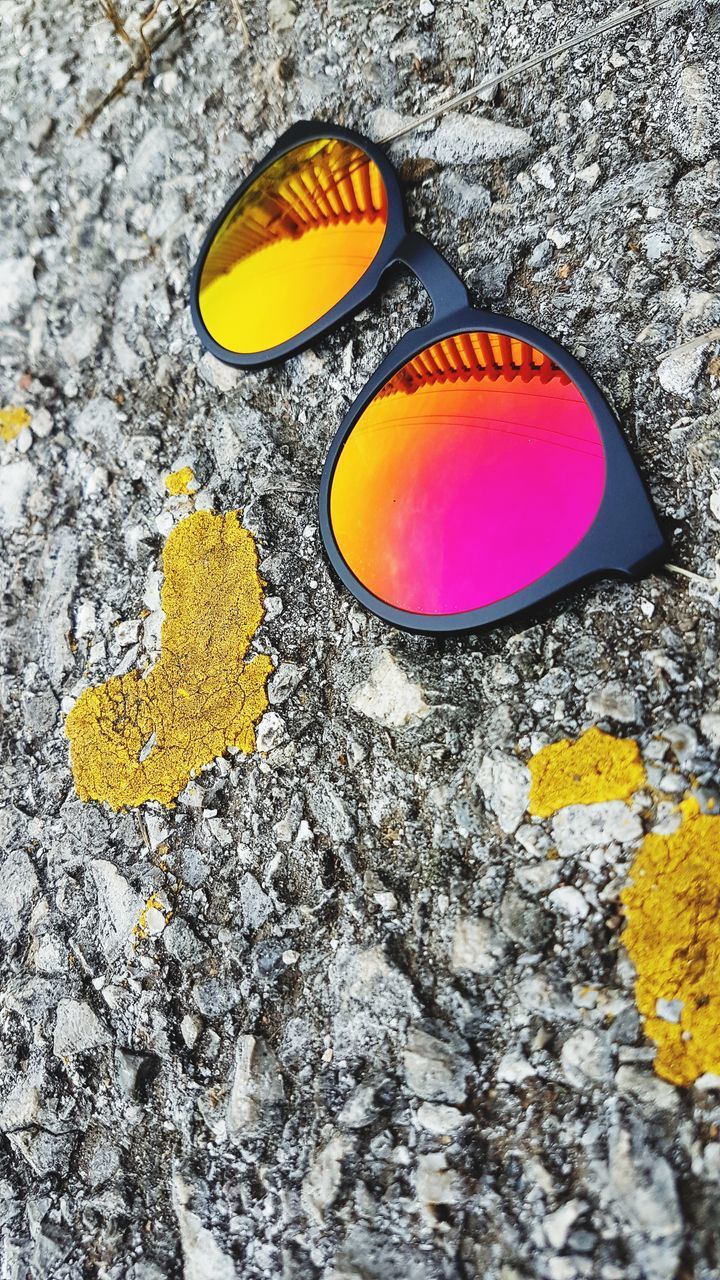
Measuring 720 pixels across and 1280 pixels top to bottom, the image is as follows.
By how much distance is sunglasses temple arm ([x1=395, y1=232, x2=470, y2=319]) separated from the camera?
105 centimetres

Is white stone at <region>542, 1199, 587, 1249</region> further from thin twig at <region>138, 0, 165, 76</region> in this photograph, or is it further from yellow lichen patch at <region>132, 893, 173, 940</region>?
thin twig at <region>138, 0, 165, 76</region>

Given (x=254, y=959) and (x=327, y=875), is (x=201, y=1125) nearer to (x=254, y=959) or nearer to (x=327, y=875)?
(x=254, y=959)

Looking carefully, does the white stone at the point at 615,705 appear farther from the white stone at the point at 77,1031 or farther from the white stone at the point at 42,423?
the white stone at the point at 42,423

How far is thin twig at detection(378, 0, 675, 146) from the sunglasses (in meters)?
0.07

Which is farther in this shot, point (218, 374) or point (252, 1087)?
point (218, 374)

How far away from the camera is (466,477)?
974 millimetres

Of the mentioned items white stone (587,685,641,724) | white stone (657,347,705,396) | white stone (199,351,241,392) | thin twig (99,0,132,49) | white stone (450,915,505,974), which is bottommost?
white stone (450,915,505,974)

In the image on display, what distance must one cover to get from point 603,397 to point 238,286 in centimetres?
56

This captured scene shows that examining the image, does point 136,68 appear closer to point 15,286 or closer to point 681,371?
point 15,286

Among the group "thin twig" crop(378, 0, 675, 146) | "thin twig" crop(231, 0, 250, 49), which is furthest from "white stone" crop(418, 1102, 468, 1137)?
"thin twig" crop(231, 0, 250, 49)

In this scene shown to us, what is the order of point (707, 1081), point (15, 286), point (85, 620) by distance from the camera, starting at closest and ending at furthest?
point (707, 1081) → point (85, 620) → point (15, 286)

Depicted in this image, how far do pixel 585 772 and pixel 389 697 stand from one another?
0.22 metres

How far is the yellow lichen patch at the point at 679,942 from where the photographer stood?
2.48ft

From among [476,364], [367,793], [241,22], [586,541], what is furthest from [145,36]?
[367,793]
